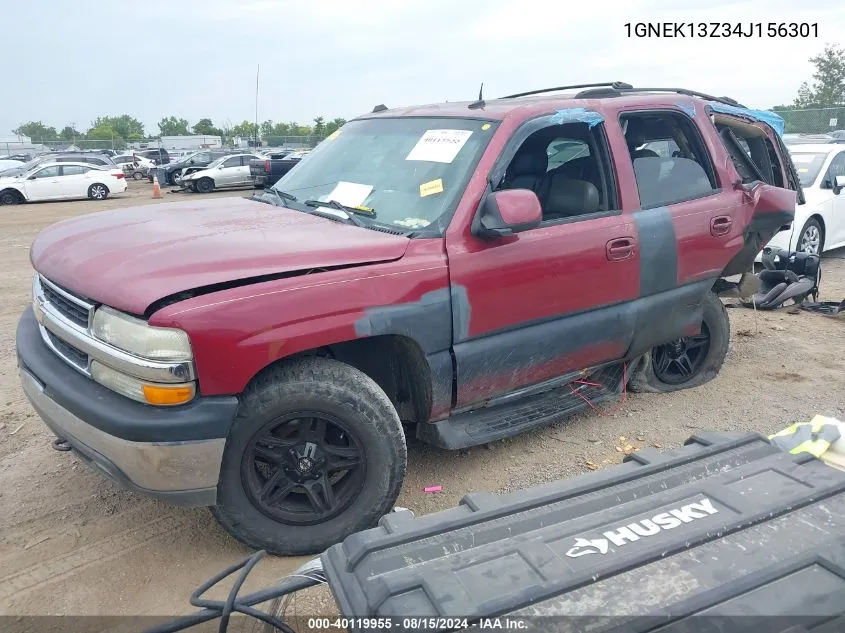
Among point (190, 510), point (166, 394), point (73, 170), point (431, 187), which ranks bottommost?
point (190, 510)

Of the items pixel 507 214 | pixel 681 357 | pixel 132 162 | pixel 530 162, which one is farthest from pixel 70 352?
pixel 132 162

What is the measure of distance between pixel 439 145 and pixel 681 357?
240cm

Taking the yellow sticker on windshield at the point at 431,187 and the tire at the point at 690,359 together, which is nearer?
the yellow sticker on windshield at the point at 431,187

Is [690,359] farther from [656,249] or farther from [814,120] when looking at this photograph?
[814,120]

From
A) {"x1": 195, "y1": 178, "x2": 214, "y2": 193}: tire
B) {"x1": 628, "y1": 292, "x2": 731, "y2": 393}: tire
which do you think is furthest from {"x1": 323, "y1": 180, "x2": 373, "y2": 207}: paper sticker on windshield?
{"x1": 195, "y1": 178, "x2": 214, "y2": 193}: tire

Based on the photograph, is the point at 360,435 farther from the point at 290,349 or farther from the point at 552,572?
the point at 552,572

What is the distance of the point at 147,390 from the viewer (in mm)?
2531

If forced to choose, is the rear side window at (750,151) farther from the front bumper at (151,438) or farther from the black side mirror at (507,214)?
the front bumper at (151,438)

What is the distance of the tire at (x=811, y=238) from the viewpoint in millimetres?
8125

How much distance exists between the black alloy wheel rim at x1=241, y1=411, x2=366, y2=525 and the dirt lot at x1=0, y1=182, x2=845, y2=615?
0.26 metres

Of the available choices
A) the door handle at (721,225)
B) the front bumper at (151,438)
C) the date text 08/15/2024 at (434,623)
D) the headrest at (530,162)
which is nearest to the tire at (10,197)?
the headrest at (530,162)

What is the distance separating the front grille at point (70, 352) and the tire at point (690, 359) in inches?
130

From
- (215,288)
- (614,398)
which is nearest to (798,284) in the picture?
(614,398)

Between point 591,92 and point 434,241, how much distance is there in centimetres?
160
